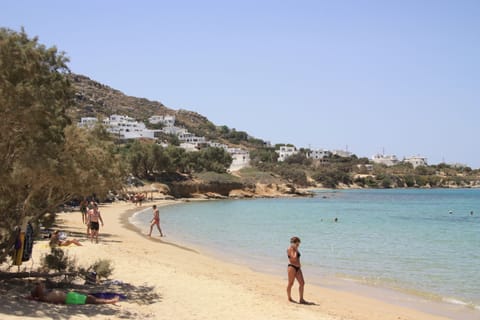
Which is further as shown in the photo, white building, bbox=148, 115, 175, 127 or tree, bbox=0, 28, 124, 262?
white building, bbox=148, 115, 175, 127

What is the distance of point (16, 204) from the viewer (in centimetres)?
891

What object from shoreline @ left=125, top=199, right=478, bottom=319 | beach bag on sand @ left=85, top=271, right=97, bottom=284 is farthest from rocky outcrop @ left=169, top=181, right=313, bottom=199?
beach bag on sand @ left=85, top=271, right=97, bottom=284

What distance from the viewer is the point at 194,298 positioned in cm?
1018

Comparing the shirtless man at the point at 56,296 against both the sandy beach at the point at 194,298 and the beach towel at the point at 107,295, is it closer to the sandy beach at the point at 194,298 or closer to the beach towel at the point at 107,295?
the sandy beach at the point at 194,298

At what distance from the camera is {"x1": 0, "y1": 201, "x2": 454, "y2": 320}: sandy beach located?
8.30 metres

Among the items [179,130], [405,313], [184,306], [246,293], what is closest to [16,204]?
[184,306]

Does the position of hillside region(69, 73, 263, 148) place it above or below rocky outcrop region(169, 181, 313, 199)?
above

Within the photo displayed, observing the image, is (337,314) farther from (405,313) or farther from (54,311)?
(54,311)

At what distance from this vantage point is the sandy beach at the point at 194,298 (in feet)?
27.2

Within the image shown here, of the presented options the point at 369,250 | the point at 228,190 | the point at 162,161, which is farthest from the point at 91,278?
the point at 228,190

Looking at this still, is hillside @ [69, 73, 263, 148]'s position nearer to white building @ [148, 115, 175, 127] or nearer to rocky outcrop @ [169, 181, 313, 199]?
white building @ [148, 115, 175, 127]

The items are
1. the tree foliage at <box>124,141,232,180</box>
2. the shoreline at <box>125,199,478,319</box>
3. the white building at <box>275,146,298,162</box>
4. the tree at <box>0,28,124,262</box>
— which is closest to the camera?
the tree at <box>0,28,124,262</box>

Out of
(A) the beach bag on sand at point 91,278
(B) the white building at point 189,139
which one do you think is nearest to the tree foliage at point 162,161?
(B) the white building at point 189,139

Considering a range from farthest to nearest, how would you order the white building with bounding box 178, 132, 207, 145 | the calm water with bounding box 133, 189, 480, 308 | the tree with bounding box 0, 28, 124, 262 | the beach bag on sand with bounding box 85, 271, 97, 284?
the white building with bounding box 178, 132, 207, 145 → the calm water with bounding box 133, 189, 480, 308 → the beach bag on sand with bounding box 85, 271, 97, 284 → the tree with bounding box 0, 28, 124, 262
